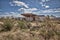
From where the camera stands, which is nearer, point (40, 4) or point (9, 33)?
point (9, 33)

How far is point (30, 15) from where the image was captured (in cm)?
549

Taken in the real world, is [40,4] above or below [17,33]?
above

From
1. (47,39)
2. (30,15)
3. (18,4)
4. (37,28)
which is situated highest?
(18,4)

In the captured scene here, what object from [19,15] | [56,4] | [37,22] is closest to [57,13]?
[56,4]

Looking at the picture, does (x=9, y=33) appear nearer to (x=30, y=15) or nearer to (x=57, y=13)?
(x=30, y=15)

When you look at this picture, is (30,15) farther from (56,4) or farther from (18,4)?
(56,4)

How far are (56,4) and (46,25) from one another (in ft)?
2.38

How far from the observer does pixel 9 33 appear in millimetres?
5195

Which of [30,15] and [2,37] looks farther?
[30,15]

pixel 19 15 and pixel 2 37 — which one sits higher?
pixel 19 15

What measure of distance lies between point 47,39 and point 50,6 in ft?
3.36

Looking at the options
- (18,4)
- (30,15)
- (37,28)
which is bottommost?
(37,28)

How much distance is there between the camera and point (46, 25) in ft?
18.0

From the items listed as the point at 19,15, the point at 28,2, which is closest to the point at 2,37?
the point at 19,15
